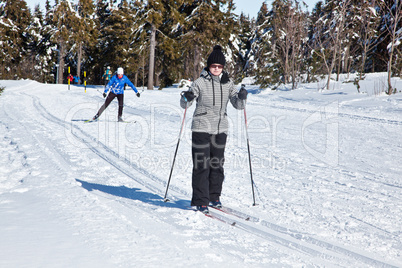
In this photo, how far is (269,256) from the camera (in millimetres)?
2764

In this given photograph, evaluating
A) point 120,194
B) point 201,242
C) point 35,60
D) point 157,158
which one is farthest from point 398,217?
point 35,60

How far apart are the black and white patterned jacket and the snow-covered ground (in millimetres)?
962

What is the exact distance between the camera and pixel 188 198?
4273mm

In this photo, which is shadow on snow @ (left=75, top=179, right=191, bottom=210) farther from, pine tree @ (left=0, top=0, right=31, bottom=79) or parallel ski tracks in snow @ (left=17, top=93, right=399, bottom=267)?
pine tree @ (left=0, top=0, right=31, bottom=79)

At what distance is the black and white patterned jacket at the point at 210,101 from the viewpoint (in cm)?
365

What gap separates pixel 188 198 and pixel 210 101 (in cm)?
134

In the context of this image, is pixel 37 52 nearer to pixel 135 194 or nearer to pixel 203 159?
pixel 135 194

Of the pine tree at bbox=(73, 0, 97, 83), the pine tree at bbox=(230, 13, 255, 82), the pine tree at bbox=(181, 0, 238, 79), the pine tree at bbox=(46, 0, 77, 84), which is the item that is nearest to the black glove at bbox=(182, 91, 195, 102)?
the pine tree at bbox=(181, 0, 238, 79)

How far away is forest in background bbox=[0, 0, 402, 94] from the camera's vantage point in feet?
62.7

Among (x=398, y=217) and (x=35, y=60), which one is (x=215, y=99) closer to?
(x=398, y=217)

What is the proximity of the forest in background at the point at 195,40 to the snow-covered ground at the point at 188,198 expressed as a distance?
30.4 ft

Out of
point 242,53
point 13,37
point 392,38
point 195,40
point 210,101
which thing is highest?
point 13,37

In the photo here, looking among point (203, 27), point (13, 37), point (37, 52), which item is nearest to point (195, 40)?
point (203, 27)

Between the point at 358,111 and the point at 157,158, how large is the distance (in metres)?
7.63
